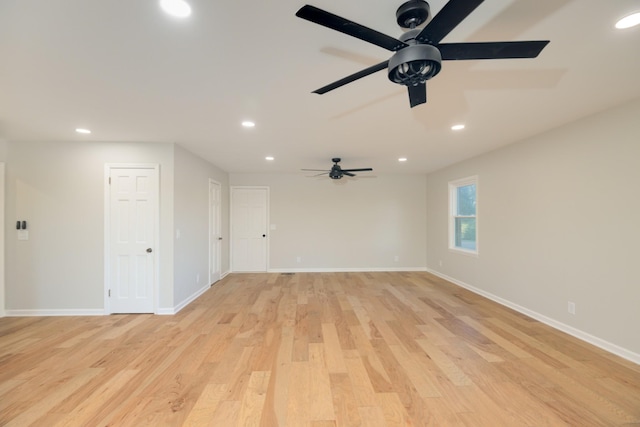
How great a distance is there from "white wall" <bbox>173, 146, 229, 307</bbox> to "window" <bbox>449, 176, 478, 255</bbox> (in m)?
5.06

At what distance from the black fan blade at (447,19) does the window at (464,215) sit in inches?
168

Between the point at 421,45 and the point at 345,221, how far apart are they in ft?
17.9

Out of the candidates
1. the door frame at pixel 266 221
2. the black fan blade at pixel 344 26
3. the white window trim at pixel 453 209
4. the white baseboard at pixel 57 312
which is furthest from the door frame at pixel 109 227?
the white window trim at pixel 453 209

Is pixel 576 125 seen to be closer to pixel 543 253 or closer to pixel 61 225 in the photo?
pixel 543 253

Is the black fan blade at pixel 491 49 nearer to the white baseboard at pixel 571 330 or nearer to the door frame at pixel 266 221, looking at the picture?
the white baseboard at pixel 571 330

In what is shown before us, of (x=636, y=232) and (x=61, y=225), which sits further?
(x=61, y=225)

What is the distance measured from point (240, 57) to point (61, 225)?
3.91 metres

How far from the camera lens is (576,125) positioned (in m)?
3.04

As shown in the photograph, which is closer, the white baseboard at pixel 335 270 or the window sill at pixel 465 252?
the window sill at pixel 465 252

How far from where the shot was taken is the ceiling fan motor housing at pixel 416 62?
124cm

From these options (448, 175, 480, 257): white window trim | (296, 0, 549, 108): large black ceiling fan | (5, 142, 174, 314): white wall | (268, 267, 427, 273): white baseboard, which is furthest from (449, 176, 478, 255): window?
(5, 142, 174, 314): white wall

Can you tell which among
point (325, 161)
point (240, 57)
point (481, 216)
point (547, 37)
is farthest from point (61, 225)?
point (481, 216)

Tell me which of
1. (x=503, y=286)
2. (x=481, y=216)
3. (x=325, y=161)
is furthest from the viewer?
(x=325, y=161)

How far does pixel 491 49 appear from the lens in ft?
4.25
